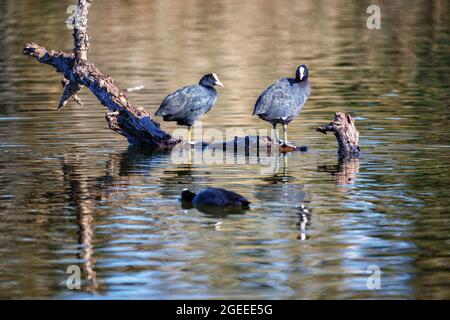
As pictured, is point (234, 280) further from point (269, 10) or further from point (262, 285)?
point (269, 10)

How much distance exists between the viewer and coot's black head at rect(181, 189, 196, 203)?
53.7 feet

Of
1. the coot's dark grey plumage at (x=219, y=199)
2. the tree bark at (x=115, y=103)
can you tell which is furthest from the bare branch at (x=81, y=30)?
the coot's dark grey plumage at (x=219, y=199)

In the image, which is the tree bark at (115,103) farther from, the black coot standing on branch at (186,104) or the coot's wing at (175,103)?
the coot's wing at (175,103)

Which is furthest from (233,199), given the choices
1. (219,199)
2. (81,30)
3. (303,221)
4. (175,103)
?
(81,30)

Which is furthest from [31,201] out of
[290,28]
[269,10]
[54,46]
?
[269,10]

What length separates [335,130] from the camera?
20891mm

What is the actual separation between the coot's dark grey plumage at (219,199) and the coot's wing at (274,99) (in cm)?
497

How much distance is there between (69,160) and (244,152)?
339 cm

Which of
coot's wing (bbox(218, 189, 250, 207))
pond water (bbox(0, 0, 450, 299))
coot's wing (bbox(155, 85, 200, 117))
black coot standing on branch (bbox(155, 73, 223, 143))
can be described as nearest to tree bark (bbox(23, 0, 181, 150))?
pond water (bbox(0, 0, 450, 299))

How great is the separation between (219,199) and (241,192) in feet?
4.20

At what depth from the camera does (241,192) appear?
17234mm

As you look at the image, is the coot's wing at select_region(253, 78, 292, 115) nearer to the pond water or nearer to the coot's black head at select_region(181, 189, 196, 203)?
the pond water

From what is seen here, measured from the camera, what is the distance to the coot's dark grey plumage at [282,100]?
20984 mm

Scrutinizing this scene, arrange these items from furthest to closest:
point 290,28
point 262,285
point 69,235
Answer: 1. point 290,28
2. point 69,235
3. point 262,285
